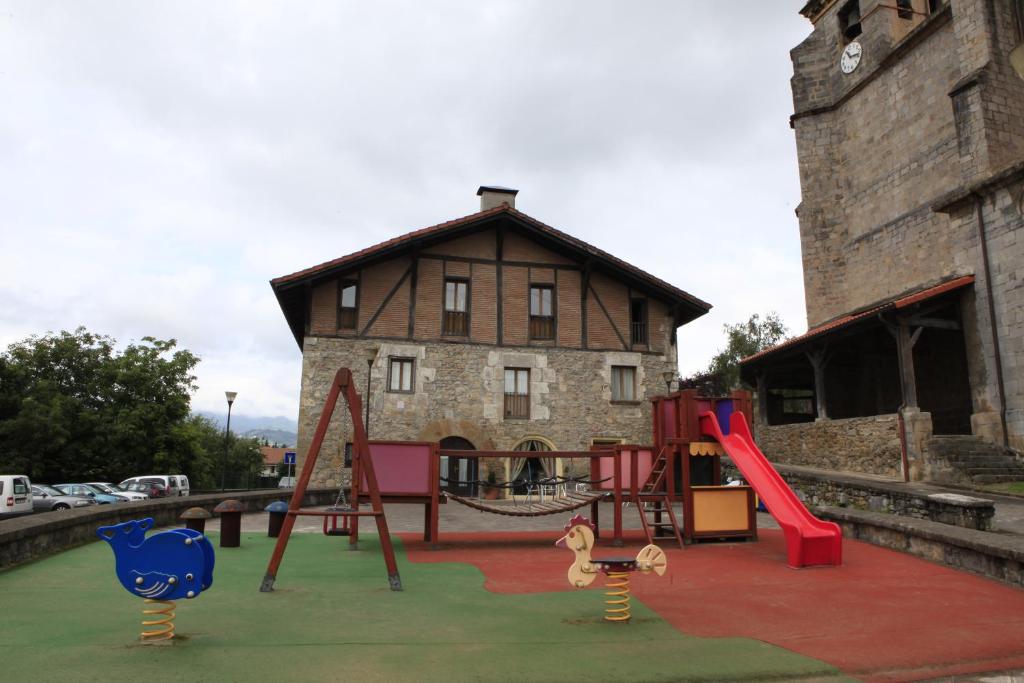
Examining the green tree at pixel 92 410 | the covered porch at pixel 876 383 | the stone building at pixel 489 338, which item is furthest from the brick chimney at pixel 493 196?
the green tree at pixel 92 410

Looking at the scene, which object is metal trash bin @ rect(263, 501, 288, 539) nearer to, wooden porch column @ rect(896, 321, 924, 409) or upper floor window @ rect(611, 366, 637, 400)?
upper floor window @ rect(611, 366, 637, 400)

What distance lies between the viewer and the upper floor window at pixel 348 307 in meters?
21.1

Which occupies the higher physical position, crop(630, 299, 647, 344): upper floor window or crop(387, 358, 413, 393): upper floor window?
crop(630, 299, 647, 344): upper floor window

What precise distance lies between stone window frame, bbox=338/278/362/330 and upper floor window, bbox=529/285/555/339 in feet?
18.3

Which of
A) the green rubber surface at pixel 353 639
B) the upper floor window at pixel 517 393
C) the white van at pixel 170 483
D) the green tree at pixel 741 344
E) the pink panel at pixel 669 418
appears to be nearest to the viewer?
the green rubber surface at pixel 353 639

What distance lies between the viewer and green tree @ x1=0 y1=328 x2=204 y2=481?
2817 cm

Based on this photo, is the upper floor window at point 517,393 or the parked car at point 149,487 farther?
the parked car at point 149,487

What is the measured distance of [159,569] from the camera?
456cm

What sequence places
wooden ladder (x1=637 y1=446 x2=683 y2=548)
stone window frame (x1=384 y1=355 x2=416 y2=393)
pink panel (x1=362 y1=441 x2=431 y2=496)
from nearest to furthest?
pink panel (x1=362 y1=441 x2=431 y2=496) → wooden ladder (x1=637 y1=446 x2=683 y2=548) → stone window frame (x1=384 y1=355 x2=416 y2=393)

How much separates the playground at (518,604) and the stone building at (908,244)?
10.1 meters

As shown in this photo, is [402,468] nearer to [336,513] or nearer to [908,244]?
[336,513]

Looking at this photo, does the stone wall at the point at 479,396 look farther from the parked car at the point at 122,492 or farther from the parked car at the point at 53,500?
the parked car at the point at 122,492

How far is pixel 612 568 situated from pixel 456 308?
17.1m

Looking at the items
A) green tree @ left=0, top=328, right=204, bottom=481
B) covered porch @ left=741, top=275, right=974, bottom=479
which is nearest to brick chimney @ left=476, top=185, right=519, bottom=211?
covered porch @ left=741, top=275, right=974, bottom=479
